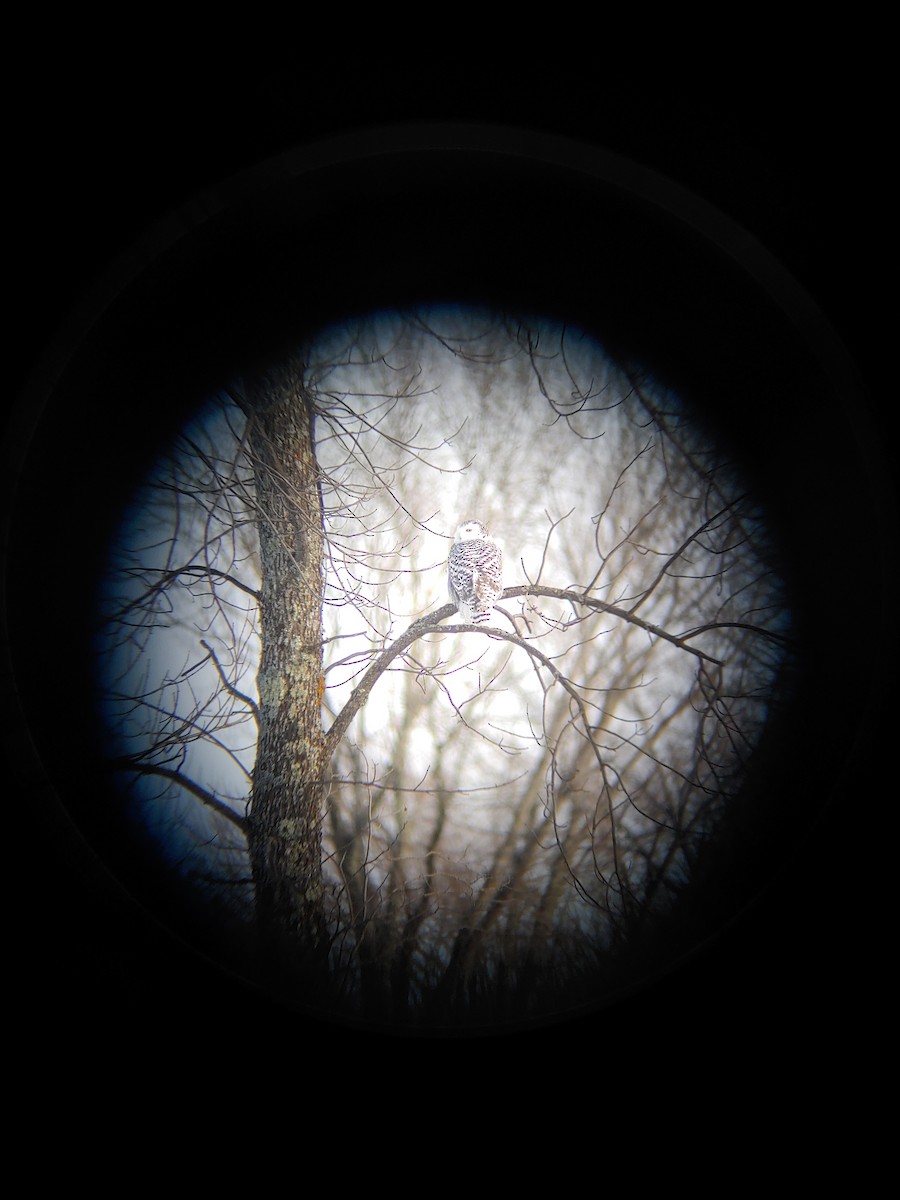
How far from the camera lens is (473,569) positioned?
40.7 inches

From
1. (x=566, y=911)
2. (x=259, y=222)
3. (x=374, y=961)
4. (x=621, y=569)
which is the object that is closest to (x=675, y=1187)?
(x=566, y=911)

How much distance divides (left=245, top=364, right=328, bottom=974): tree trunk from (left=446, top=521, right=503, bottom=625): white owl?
0.25 meters

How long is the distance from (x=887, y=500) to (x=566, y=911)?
2.81 ft

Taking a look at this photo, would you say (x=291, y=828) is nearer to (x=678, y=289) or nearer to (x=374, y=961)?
(x=374, y=961)

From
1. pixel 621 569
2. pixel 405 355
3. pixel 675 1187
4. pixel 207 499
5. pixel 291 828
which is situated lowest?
pixel 675 1187

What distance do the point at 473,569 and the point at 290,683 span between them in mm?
393

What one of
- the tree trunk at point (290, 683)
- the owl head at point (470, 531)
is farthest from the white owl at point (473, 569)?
the tree trunk at point (290, 683)

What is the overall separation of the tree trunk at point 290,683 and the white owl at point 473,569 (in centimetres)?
25

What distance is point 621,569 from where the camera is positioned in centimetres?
105

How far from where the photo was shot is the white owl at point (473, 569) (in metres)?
1.02

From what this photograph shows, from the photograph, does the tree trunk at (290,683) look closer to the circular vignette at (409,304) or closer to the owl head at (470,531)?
the circular vignette at (409,304)

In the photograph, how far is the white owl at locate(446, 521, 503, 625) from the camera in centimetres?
102

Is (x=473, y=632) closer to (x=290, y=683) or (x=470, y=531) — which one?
(x=470, y=531)

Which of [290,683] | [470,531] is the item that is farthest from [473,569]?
[290,683]
